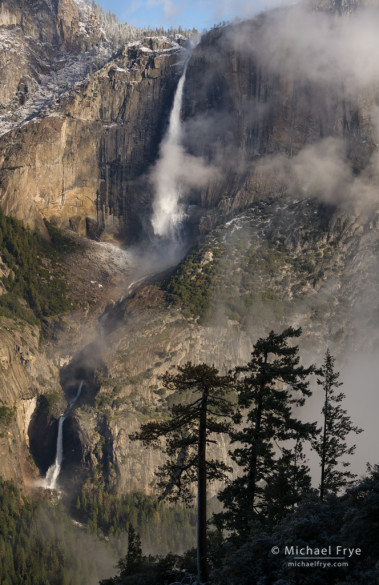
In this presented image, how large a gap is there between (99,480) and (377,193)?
290 feet

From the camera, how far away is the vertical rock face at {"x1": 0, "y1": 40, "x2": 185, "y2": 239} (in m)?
171

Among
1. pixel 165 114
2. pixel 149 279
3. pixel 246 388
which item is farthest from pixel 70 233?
pixel 246 388

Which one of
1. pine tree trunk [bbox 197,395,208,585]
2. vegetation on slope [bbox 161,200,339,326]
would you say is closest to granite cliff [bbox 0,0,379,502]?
vegetation on slope [bbox 161,200,339,326]

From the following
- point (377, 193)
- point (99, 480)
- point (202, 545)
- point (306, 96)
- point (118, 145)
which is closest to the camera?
point (202, 545)

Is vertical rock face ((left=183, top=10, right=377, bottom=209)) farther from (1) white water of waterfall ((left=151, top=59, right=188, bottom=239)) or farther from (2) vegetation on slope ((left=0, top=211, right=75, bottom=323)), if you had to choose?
(2) vegetation on slope ((left=0, top=211, right=75, bottom=323))

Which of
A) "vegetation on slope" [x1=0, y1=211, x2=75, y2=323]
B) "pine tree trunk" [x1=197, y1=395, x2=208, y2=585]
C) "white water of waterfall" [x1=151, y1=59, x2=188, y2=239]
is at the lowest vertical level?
"pine tree trunk" [x1=197, y1=395, x2=208, y2=585]

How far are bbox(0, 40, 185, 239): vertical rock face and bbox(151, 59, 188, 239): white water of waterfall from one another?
4504 mm

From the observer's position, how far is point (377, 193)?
436ft

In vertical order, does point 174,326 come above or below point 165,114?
below

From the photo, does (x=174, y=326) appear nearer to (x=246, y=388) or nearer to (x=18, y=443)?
(x=18, y=443)

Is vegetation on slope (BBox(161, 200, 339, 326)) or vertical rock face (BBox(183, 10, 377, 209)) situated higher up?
vertical rock face (BBox(183, 10, 377, 209))

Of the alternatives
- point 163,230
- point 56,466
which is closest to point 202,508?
point 56,466

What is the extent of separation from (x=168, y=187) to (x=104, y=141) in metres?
26.7

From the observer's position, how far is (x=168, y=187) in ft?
583
